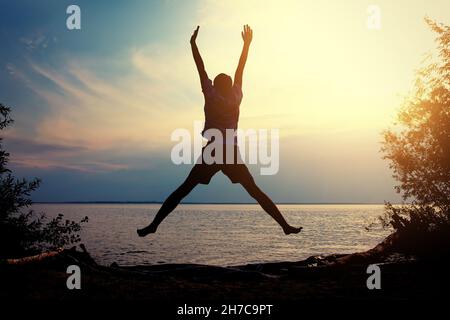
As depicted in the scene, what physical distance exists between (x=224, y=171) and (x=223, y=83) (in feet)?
5.40

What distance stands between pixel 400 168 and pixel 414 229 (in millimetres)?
4486

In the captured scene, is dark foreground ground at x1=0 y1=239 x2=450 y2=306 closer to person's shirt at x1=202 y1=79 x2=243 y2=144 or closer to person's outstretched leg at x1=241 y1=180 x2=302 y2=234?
person's outstretched leg at x1=241 y1=180 x2=302 y2=234

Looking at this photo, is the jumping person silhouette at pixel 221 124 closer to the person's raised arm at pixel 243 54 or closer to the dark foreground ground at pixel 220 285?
the person's raised arm at pixel 243 54

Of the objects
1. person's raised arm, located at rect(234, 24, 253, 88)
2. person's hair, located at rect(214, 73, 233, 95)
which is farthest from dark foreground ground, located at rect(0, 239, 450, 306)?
person's raised arm, located at rect(234, 24, 253, 88)

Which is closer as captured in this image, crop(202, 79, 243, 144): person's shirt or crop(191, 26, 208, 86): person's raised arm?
crop(191, 26, 208, 86): person's raised arm

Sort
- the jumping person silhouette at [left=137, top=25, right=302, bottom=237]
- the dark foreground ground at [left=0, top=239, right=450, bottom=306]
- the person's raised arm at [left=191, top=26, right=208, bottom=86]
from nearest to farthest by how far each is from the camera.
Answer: the person's raised arm at [left=191, top=26, right=208, bottom=86]
the jumping person silhouette at [left=137, top=25, right=302, bottom=237]
the dark foreground ground at [left=0, top=239, right=450, bottom=306]

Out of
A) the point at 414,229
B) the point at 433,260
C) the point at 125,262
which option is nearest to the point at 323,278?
the point at 433,260

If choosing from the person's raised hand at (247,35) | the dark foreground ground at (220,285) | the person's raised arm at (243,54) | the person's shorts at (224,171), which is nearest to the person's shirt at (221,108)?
the person's raised arm at (243,54)

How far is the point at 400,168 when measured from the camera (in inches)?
963

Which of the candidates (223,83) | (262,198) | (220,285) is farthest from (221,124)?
(220,285)

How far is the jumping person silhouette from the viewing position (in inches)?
315

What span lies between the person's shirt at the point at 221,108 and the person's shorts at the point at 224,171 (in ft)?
1.45

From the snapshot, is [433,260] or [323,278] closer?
[323,278]
